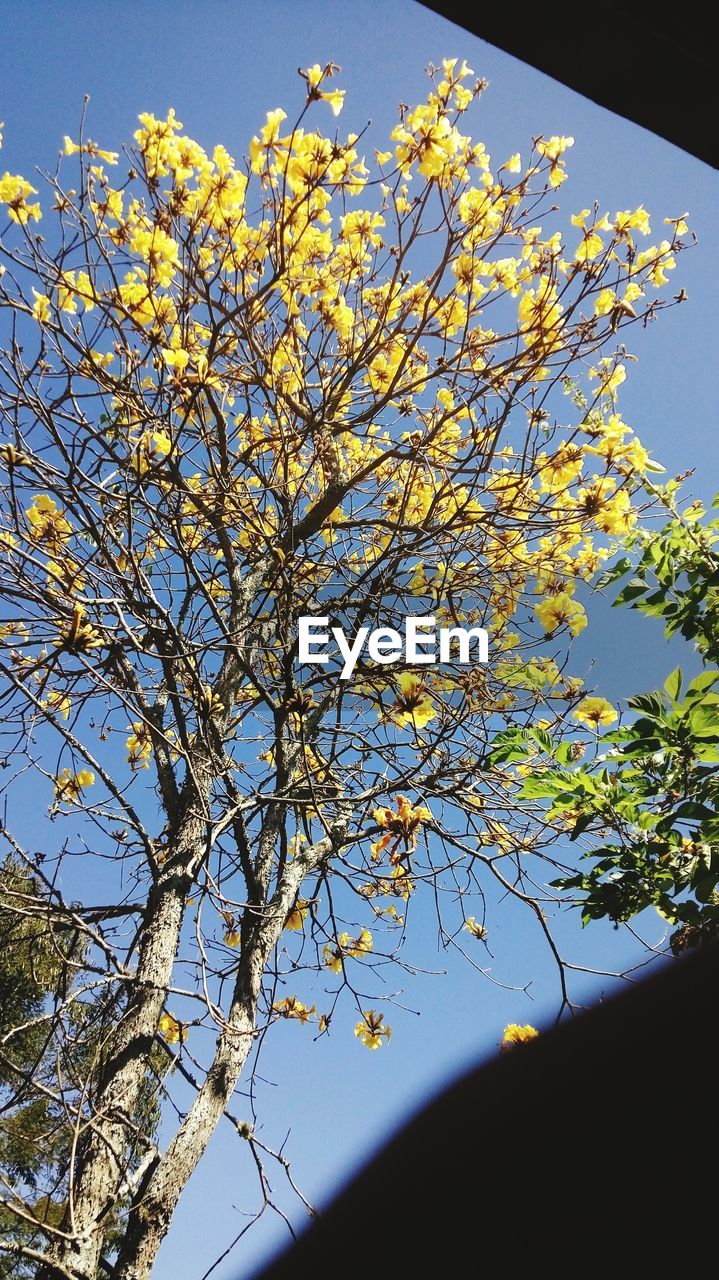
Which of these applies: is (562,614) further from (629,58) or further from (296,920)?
(629,58)

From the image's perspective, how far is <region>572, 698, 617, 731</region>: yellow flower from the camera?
9.85 ft

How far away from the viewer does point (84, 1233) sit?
230 centimetres

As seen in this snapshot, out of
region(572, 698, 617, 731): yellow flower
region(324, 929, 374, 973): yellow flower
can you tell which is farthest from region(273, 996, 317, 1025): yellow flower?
region(572, 698, 617, 731): yellow flower

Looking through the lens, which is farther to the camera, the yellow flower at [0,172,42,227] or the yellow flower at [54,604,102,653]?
the yellow flower at [0,172,42,227]

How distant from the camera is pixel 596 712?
10.0 feet

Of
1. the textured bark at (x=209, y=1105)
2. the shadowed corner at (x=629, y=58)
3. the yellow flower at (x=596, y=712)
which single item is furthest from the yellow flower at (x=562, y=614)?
the shadowed corner at (x=629, y=58)

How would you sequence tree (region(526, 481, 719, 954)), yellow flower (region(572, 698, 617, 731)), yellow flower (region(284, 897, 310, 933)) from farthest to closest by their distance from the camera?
yellow flower (region(284, 897, 310, 933))
yellow flower (region(572, 698, 617, 731))
tree (region(526, 481, 719, 954))

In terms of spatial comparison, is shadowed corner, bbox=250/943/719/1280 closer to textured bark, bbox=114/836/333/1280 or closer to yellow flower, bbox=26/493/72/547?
textured bark, bbox=114/836/333/1280

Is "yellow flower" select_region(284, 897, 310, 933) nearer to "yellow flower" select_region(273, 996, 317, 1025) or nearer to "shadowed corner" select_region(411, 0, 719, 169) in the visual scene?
"yellow flower" select_region(273, 996, 317, 1025)

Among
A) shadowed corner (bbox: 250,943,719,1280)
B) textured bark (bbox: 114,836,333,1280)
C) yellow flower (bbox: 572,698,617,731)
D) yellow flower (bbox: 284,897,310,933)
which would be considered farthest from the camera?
yellow flower (bbox: 284,897,310,933)

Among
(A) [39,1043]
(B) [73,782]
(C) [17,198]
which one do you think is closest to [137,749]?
(B) [73,782]

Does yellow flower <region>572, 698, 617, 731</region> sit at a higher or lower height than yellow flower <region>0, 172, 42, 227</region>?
lower

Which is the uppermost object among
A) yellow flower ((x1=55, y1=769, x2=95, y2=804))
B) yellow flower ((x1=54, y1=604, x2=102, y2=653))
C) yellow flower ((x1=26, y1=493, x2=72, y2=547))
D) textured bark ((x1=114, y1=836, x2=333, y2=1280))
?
yellow flower ((x1=26, y1=493, x2=72, y2=547))

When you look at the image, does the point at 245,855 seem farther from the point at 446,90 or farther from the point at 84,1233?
the point at 446,90
